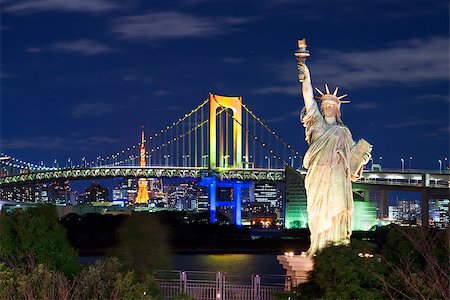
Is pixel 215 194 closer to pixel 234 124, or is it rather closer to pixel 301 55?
pixel 234 124

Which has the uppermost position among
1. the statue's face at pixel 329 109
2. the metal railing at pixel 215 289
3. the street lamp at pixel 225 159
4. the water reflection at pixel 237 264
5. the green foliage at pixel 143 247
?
the street lamp at pixel 225 159

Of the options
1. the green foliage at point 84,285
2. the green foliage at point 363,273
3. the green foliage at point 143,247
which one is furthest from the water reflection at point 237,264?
the green foliage at point 363,273

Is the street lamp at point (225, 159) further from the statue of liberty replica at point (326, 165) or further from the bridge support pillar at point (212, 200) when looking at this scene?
the statue of liberty replica at point (326, 165)

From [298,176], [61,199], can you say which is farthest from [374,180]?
[61,199]

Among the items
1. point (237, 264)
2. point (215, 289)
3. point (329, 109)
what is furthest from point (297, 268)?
point (237, 264)

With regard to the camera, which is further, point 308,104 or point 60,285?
point 308,104

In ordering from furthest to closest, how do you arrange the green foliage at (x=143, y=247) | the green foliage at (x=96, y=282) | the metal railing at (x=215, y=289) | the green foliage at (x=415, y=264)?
the green foliage at (x=143, y=247), the metal railing at (x=215, y=289), the green foliage at (x=96, y=282), the green foliage at (x=415, y=264)

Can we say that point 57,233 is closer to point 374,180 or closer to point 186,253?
point 186,253
